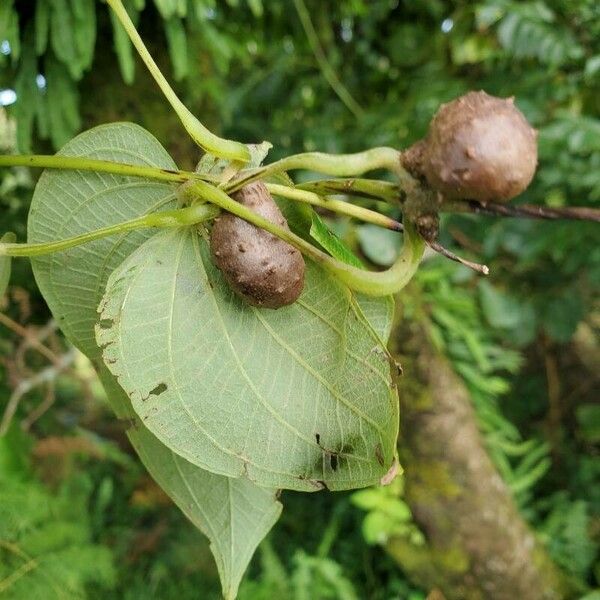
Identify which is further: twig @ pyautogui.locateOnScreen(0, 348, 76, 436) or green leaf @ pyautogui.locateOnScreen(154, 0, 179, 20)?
twig @ pyautogui.locateOnScreen(0, 348, 76, 436)

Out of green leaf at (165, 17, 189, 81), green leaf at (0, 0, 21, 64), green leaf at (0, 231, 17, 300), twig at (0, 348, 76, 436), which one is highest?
green leaf at (0, 0, 21, 64)

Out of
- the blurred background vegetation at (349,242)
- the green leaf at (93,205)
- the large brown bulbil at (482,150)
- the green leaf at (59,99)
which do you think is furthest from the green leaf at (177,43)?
the large brown bulbil at (482,150)

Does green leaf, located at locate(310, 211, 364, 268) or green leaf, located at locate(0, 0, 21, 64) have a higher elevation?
green leaf, located at locate(0, 0, 21, 64)

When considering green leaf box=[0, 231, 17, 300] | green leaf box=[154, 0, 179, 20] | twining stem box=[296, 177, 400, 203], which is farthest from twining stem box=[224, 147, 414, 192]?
green leaf box=[154, 0, 179, 20]

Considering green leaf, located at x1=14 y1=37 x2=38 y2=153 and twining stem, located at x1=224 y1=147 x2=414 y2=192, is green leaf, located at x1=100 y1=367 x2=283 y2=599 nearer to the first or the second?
twining stem, located at x1=224 y1=147 x2=414 y2=192

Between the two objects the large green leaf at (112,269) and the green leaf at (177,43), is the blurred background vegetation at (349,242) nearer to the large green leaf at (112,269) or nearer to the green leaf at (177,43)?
the green leaf at (177,43)

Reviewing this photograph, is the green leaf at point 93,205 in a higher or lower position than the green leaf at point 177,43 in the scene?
lower

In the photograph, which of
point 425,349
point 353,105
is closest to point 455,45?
point 353,105

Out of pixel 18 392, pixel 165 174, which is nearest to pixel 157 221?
pixel 165 174

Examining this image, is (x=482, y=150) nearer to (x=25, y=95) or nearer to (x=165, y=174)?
(x=165, y=174)
